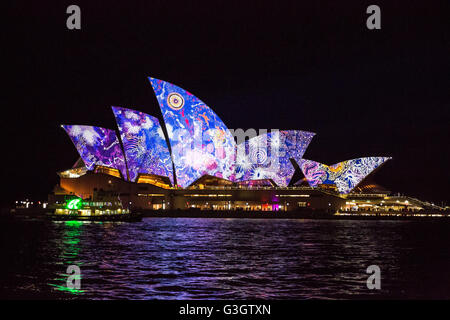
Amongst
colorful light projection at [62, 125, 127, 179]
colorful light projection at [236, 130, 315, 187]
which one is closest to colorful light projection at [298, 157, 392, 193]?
colorful light projection at [236, 130, 315, 187]

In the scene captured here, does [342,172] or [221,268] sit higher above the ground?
[342,172]

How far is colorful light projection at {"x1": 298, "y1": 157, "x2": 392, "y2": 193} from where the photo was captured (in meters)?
70.4

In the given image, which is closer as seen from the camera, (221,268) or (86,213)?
(221,268)

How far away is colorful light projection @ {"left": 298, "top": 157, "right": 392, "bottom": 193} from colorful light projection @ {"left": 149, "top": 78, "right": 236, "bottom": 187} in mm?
10792

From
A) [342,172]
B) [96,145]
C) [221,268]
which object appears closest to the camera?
[221,268]

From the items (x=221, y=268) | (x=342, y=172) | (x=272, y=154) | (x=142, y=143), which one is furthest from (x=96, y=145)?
(x=221, y=268)

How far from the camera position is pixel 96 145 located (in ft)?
216

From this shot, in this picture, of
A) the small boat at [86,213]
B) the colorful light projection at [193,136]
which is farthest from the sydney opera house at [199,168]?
the small boat at [86,213]

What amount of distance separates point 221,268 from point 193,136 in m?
42.8

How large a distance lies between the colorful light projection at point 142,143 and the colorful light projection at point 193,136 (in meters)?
2.33

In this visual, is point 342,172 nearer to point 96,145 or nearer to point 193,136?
point 193,136

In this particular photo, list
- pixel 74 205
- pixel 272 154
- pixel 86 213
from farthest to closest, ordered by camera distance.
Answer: pixel 272 154 → pixel 74 205 → pixel 86 213

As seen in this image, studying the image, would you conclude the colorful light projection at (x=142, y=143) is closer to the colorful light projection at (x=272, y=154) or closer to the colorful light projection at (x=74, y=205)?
the colorful light projection at (x=272, y=154)
